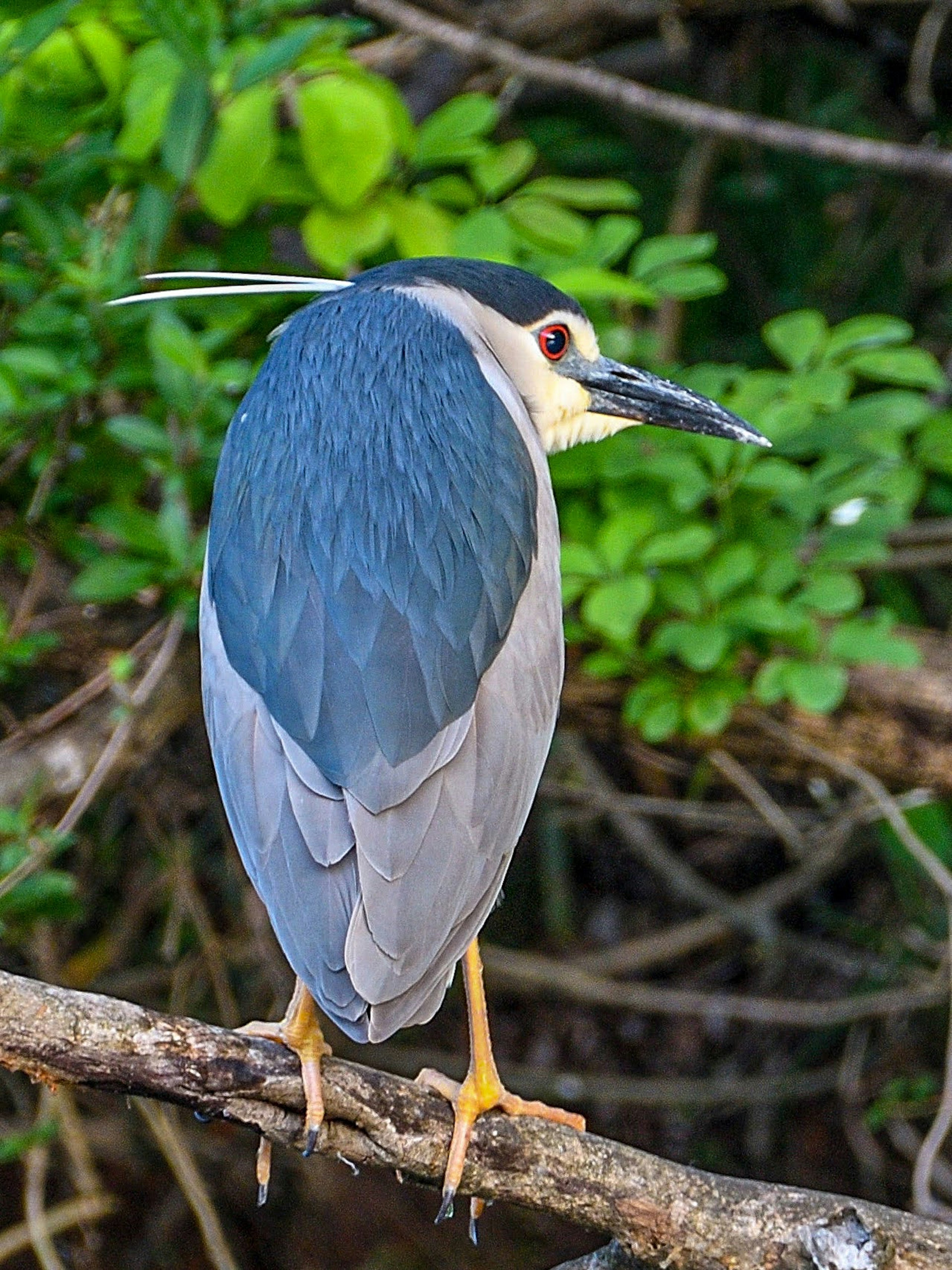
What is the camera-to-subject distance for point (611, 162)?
10.8ft

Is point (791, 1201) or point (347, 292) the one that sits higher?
point (347, 292)

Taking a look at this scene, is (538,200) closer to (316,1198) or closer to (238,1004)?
(238,1004)

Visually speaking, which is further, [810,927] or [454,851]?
Result: [810,927]

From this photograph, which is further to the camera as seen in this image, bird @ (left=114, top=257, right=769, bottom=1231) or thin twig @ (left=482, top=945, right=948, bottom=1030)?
thin twig @ (left=482, top=945, right=948, bottom=1030)

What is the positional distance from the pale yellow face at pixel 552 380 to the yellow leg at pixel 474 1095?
Result: 29.8 inches

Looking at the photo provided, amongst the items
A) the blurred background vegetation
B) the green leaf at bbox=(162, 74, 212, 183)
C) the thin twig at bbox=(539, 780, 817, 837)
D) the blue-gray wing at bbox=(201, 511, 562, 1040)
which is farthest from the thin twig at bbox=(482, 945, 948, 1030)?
the green leaf at bbox=(162, 74, 212, 183)

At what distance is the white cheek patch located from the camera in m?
Result: 2.18

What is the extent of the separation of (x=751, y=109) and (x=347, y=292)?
1.66 m

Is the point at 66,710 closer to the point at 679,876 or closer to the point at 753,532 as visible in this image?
the point at 753,532

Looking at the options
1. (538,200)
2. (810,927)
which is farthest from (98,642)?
(810,927)

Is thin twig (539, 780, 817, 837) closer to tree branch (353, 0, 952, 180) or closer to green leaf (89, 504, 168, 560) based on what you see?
green leaf (89, 504, 168, 560)

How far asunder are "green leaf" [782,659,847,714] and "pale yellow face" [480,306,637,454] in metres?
0.44

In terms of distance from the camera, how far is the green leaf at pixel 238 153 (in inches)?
80.6

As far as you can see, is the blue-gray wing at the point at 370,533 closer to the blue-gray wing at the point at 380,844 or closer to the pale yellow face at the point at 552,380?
the blue-gray wing at the point at 380,844
